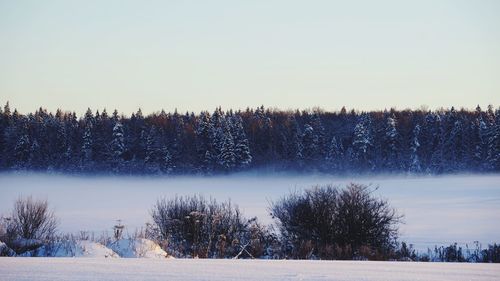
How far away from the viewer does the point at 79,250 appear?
10.1 metres

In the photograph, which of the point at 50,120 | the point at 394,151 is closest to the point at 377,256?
the point at 394,151

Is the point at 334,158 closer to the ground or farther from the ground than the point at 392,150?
closer to the ground

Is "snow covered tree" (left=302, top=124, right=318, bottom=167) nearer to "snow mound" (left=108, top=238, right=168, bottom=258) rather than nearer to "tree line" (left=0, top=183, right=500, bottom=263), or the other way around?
"tree line" (left=0, top=183, right=500, bottom=263)

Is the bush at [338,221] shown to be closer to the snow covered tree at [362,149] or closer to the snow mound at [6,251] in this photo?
the snow mound at [6,251]

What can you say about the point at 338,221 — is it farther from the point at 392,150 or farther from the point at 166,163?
the point at 392,150

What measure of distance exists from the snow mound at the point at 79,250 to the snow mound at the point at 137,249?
0.41 m

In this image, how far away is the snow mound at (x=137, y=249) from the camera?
10.2m

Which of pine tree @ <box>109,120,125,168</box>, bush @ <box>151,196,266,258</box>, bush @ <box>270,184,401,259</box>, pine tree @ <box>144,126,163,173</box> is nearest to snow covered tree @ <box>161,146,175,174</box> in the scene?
pine tree @ <box>144,126,163,173</box>

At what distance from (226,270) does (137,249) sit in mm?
5911

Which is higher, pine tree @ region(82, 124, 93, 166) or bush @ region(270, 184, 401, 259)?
pine tree @ region(82, 124, 93, 166)

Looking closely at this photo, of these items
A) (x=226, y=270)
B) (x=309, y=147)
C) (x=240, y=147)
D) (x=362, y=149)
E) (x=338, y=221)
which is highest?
(x=362, y=149)

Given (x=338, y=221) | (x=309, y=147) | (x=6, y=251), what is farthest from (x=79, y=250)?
(x=309, y=147)

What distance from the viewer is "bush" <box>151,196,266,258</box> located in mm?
16188

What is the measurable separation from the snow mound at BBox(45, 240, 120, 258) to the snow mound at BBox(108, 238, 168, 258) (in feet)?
1.33
